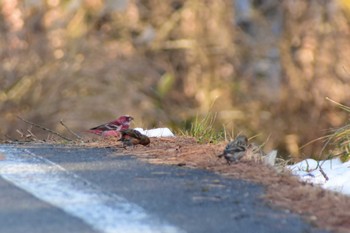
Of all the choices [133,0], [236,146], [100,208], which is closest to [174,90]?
[133,0]

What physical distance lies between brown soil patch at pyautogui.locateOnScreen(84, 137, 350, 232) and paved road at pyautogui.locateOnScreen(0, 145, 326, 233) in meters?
0.12

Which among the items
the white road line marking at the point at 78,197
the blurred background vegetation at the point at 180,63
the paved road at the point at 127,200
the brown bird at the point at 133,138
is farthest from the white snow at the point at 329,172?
the blurred background vegetation at the point at 180,63

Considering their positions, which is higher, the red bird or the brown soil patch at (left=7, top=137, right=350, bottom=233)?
the red bird

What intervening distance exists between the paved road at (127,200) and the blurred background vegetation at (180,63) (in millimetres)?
10237

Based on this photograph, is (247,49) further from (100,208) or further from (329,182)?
(100,208)

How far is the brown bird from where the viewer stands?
307 inches

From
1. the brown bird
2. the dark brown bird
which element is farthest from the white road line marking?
the dark brown bird

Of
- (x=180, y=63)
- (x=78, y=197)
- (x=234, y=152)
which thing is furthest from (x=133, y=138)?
(x=180, y=63)

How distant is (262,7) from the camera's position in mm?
19969

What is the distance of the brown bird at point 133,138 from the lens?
7797 millimetres

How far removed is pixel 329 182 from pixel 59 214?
4.23 meters

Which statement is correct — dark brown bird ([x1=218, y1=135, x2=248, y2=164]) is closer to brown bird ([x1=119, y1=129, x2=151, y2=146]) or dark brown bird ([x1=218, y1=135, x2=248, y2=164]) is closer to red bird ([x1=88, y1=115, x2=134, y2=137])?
brown bird ([x1=119, y1=129, x2=151, y2=146])

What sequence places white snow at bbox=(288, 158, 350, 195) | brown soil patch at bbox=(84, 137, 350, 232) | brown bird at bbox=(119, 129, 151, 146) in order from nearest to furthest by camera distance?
1. brown soil patch at bbox=(84, 137, 350, 232)
2. brown bird at bbox=(119, 129, 151, 146)
3. white snow at bbox=(288, 158, 350, 195)

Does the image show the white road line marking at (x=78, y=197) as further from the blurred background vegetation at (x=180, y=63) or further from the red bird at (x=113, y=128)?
the blurred background vegetation at (x=180, y=63)
